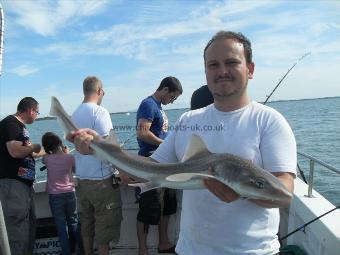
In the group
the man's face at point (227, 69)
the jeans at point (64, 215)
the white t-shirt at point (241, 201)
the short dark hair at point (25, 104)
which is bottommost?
the jeans at point (64, 215)

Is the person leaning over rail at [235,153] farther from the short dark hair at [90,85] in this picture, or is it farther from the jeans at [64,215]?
the jeans at [64,215]

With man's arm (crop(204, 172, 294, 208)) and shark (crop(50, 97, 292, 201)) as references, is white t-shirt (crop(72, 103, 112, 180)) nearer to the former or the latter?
shark (crop(50, 97, 292, 201))

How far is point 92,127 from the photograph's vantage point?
532 cm

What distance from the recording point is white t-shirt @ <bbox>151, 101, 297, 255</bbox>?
93.2 inches

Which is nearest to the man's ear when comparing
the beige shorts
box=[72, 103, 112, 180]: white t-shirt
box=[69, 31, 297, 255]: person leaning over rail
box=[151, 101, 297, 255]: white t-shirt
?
box=[69, 31, 297, 255]: person leaning over rail

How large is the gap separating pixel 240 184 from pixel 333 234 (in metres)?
1.82

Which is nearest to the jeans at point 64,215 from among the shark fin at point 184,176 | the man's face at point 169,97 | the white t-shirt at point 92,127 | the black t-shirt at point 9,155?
the black t-shirt at point 9,155

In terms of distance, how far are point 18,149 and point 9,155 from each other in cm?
16

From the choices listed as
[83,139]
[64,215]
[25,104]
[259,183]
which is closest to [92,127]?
[25,104]

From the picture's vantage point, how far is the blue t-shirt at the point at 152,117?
18.6 feet

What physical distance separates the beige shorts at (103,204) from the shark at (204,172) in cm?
253

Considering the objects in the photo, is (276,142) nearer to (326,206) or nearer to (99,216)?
(326,206)

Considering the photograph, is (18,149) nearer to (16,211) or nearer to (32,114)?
(32,114)

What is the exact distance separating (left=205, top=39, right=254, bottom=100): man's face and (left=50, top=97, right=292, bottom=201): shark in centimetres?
39
